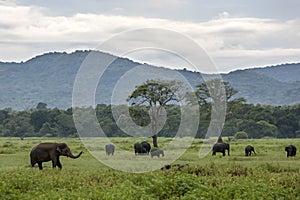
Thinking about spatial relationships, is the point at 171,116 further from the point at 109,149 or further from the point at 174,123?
the point at 109,149

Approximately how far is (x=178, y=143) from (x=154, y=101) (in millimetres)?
7396

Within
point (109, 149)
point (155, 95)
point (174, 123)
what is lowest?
point (109, 149)

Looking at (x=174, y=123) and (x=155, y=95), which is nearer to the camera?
(x=155, y=95)

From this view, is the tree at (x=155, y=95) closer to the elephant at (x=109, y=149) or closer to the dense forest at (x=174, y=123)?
the elephant at (x=109, y=149)

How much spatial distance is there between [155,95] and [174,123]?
77.4 ft

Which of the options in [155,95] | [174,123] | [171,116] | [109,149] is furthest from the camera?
[174,123]

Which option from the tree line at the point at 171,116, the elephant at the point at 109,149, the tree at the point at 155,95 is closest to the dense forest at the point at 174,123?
the tree line at the point at 171,116

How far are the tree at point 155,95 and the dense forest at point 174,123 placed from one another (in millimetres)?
18430

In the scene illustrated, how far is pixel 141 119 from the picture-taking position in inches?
1901

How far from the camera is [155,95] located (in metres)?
47.6

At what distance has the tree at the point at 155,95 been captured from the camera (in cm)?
4750

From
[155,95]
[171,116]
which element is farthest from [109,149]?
[171,116]

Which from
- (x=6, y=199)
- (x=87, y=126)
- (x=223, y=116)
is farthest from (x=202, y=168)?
(x=223, y=116)

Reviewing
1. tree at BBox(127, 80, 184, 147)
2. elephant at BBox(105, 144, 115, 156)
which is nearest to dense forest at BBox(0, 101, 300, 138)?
tree at BBox(127, 80, 184, 147)
